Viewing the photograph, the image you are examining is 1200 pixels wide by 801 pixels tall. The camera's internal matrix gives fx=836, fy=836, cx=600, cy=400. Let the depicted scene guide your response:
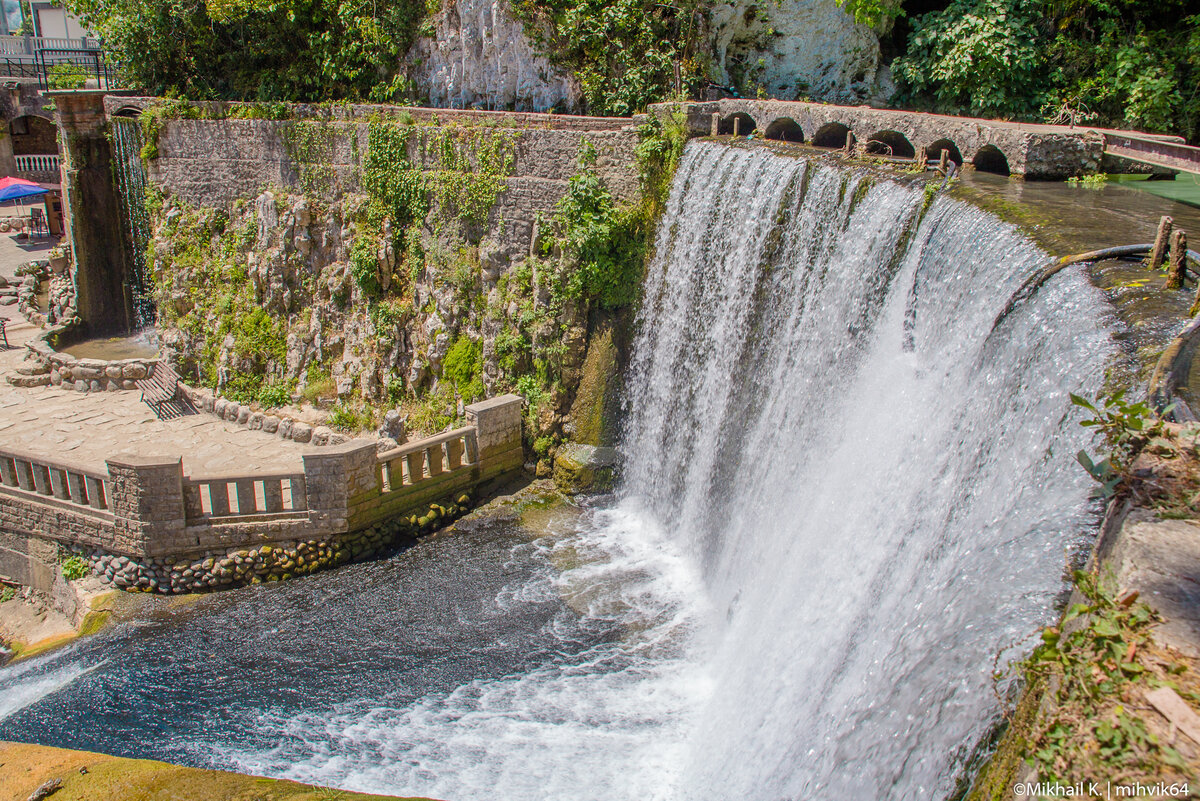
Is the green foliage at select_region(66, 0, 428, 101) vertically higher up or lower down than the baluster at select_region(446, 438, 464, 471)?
higher up

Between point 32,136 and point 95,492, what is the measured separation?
28401 mm

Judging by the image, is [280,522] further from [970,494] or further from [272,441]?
[970,494]

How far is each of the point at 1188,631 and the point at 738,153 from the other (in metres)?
9.58

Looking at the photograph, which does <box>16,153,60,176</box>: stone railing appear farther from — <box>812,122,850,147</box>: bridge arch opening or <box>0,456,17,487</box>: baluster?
<box>812,122,850,147</box>: bridge arch opening

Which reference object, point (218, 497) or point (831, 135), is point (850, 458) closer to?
point (831, 135)

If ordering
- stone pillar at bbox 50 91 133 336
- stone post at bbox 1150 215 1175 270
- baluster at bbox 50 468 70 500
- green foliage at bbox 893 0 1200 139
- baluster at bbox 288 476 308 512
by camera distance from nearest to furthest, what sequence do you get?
stone post at bbox 1150 215 1175 270, baluster at bbox 288 476 308 512, baluster at bbox 50 468 70 500, green foliage at bbox 893 0 1200 139, stone pillar at bbox 50 91 133 336

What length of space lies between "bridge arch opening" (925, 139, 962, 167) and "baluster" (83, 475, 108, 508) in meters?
12.1

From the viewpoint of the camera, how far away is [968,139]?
10.6 metres

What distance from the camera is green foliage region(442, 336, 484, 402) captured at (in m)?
14.9

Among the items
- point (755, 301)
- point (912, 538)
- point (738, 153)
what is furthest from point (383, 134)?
point (912, 538)

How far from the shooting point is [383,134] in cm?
1622

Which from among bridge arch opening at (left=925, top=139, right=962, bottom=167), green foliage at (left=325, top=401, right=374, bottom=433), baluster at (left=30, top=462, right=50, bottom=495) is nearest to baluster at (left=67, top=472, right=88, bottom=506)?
baluster at (left=30, top=462, right=50, bottom=495)

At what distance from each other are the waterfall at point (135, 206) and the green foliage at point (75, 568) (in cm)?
1014

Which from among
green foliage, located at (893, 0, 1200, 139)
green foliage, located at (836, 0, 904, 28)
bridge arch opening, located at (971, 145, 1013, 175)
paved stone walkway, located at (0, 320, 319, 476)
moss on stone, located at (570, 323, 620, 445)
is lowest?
paved stone walkway, located at (0, 320, 319, 476)
